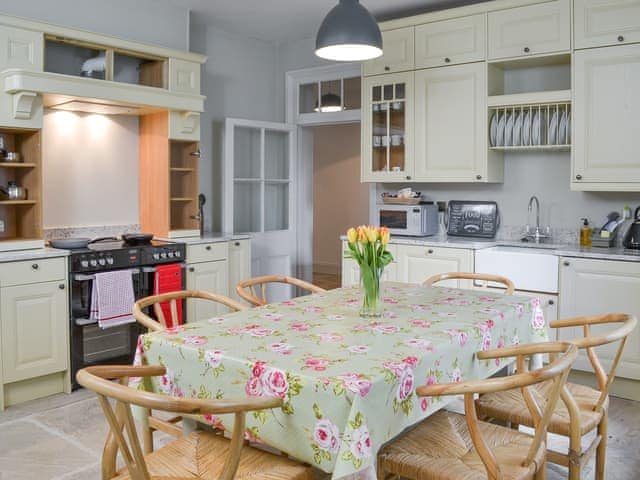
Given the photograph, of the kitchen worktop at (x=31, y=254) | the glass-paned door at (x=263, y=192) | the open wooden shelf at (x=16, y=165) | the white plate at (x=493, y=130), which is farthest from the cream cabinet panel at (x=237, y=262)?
the white plate at (x=493, y=130)

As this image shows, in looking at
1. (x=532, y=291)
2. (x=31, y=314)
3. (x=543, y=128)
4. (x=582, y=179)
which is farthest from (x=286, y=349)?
(x=543, y=128)

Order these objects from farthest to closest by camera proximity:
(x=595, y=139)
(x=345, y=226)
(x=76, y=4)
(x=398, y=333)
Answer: (x=345, y=226) < (x=76, y=4) < (x=595, y=139) < (x=398, y=333)

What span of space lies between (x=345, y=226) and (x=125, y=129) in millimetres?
4701

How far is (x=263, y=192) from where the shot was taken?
5.68 meters

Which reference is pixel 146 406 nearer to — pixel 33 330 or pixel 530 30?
pixel 33 330

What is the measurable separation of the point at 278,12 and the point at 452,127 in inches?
70.0

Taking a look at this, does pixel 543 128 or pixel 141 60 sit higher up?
pixel 141 60

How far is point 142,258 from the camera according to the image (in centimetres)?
414

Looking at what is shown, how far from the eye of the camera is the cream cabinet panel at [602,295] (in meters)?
3.66

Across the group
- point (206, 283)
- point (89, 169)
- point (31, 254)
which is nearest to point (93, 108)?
point (89, 169)

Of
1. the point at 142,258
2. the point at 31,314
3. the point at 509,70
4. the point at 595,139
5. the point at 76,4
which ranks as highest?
the point at 76,4

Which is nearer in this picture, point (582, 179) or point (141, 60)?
point (582, 179)

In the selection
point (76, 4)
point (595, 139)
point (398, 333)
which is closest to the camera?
point (398, 333)

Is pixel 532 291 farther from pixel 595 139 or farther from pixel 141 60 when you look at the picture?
pixel 141 60
